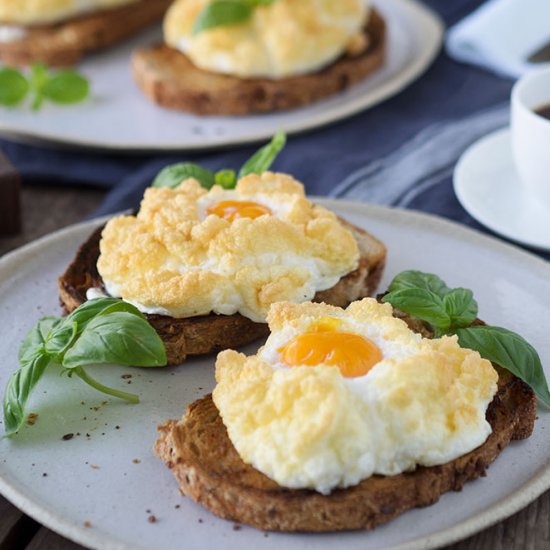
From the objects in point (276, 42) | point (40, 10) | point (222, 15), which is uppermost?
point (222, 15)

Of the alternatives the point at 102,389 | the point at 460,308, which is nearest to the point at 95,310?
the point at 102,389

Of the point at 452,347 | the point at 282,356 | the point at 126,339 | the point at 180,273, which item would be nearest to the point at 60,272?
the point at 180,273

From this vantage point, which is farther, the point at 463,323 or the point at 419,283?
the point at 419,283

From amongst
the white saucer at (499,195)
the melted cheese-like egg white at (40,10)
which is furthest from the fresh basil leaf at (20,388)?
the melted cheese-like egg white at (40,10)

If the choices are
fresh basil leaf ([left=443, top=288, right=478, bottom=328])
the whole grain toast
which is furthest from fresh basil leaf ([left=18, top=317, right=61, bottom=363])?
fresh basil leaf ([left=443, top=288, right=478, bottom=328])

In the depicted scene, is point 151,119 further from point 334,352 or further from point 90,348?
point 334,352

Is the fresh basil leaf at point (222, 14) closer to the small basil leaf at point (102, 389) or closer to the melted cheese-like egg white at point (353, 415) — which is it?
the small basil leaf at point (102, 389)

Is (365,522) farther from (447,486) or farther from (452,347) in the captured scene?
(452,347)
